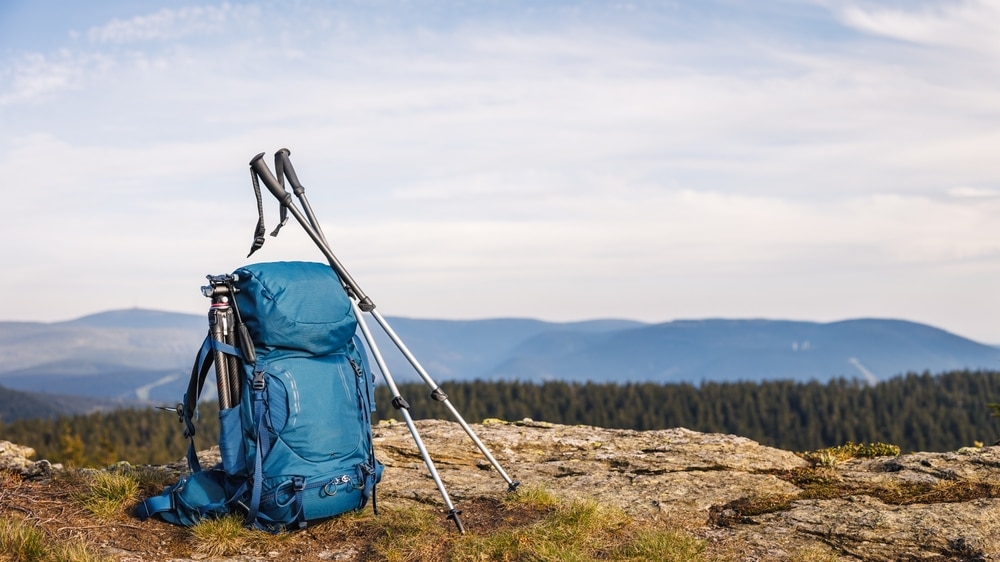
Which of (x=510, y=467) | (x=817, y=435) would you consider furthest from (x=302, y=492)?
(x=817, y=435)

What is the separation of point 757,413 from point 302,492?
190416 mm

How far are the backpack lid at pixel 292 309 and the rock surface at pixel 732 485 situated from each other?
250 centimetres

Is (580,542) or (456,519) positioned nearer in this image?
(580,542)

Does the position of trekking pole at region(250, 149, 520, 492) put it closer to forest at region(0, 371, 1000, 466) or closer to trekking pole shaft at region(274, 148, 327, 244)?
trekking pole shaft at region(274, 148, 327, 244)

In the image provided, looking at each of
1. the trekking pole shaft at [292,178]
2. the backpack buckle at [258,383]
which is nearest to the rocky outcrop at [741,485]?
the backpack buckle at [258,383]

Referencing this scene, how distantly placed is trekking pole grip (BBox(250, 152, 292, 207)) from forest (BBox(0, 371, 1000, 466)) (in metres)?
150

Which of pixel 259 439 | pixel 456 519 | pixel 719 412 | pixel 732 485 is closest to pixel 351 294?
pixel 259 439

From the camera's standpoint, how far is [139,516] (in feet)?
29.5

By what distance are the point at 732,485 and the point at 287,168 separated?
6829 mm

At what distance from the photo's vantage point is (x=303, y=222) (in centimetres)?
904

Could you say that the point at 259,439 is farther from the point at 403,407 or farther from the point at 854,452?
the point at 854,452

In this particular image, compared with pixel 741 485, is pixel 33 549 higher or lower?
lower

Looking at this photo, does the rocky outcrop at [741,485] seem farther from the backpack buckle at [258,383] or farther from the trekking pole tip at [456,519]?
the backpack buckle at [258,383]

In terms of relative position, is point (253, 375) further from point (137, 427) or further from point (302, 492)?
point (137, 427)
